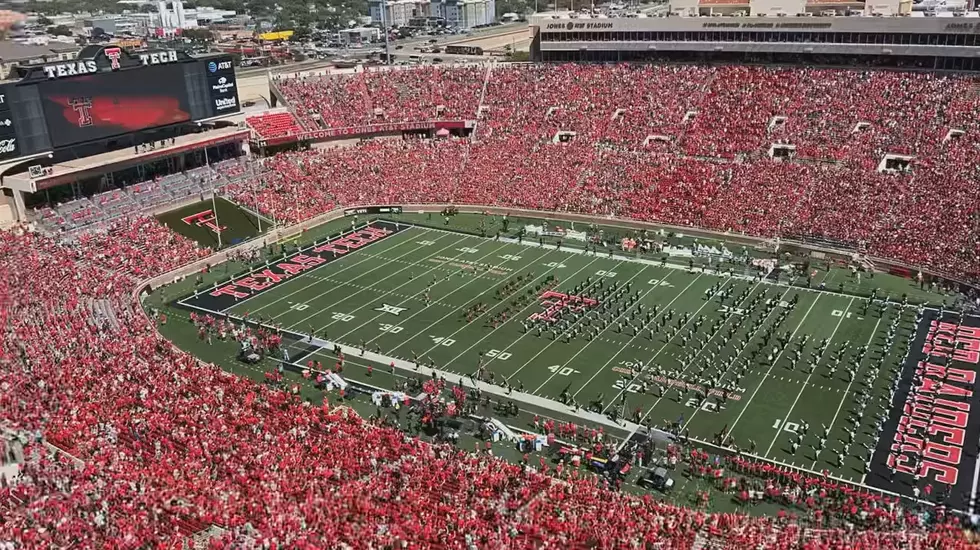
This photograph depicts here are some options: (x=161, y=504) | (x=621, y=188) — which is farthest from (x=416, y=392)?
(x=621, y=188)

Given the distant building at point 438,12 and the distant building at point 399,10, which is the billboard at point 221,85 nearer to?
the distant building at point 438,12

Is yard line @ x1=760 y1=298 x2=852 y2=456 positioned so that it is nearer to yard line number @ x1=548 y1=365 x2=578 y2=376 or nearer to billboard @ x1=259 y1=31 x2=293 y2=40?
yard line number @ x1=548 y1=365 x2=578 y2=376

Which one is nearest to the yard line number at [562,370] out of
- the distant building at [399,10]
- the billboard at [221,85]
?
the billboard at [221,85]

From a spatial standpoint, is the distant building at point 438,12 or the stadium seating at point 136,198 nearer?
the stadium seating at point 136,198

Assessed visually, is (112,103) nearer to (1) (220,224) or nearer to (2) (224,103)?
(2) (224,103)

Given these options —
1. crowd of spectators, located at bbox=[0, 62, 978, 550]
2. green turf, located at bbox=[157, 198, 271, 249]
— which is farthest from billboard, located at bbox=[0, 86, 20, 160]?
green turf, located at bbox=[157, 198, 271, 249]

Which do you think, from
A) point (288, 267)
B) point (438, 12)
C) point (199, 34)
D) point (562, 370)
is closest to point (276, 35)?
point (199, 34)
